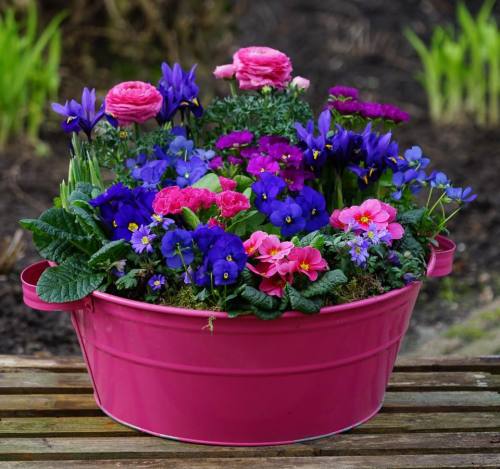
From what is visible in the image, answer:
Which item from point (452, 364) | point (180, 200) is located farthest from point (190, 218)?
point (452, 364)

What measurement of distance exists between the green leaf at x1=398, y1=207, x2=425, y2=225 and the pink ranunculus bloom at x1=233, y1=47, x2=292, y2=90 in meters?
0.39

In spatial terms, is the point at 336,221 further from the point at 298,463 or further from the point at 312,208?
the point at 298,463

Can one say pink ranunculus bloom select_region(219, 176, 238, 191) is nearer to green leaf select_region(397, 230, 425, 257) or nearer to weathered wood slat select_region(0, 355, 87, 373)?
green leaf select_region(397, 230, 425, 257)

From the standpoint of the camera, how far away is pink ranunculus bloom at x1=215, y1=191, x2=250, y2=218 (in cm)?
148

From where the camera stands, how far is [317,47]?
5.11 metres

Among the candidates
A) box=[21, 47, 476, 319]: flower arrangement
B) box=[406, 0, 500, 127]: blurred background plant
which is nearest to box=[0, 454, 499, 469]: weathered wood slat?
box=[21, 47, 476, 319]: flower arrangement

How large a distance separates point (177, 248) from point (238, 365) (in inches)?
8.5

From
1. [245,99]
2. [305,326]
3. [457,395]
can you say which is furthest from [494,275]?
[305,326]

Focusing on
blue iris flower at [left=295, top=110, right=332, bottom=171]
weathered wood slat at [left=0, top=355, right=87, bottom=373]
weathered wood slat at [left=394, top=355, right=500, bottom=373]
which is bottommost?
weathered wood slat at [left=394, top=355, right=500, bottom=373]

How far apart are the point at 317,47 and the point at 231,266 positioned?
392cm

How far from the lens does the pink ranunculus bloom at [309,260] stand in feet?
4.73

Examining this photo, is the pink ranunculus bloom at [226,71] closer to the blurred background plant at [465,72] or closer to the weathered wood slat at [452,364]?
the weathered wood slat at [452,364]

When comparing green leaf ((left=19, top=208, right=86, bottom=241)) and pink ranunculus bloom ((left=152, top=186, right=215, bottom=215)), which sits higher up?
pink ranunculus bloom ((left=152, top=186, right=215, bottom=215))

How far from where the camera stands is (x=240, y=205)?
58.2 inches
